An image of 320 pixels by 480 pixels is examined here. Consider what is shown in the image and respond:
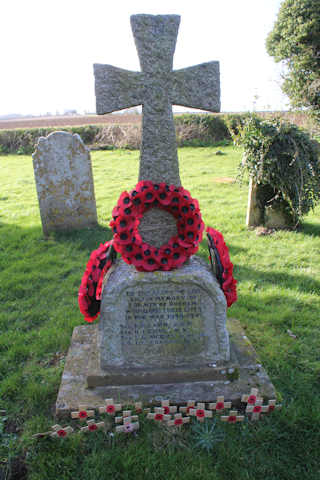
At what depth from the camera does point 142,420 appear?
2602 mm

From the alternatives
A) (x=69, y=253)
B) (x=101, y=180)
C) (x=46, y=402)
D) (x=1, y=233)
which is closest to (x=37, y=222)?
(x=1, y=233)

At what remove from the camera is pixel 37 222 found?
7.25m

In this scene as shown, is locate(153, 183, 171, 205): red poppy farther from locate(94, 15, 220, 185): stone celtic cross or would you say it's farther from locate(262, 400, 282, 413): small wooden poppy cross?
locate(262, 400, 282, 413): small wooden poppy cross

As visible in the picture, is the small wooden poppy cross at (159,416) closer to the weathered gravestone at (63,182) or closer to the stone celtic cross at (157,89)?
the stone celtic cross at (157,89)

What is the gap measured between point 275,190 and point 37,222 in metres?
4.67

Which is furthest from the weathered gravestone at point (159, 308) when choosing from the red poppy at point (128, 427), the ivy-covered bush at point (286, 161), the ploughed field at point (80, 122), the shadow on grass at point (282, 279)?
the ploughed field at point (80, 122)

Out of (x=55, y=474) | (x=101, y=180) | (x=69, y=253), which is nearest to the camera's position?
(x=55, y=474)

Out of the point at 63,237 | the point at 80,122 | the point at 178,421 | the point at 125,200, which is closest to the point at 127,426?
the point at 178,421

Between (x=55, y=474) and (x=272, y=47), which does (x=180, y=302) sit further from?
(x=272, y=47)

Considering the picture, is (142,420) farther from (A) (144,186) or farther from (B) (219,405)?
(A) (144,186)

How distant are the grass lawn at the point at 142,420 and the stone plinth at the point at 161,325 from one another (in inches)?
18.3

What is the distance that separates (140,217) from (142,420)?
4.92 ft

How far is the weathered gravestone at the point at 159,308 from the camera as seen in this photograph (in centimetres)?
263

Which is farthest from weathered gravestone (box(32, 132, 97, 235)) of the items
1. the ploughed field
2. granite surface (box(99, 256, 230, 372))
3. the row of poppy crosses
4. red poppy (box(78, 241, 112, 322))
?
the ploughed field
